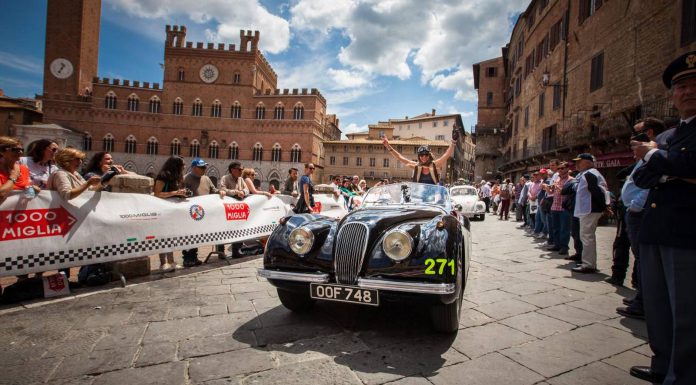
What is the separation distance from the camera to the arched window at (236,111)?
45312 millimetres

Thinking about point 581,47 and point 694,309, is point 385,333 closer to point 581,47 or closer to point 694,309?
point 694,309

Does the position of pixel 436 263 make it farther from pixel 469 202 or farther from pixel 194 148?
pixel 194 148

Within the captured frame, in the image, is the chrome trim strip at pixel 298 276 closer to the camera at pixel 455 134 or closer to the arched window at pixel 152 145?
the camera at pixel 455 134

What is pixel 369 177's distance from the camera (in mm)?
52938

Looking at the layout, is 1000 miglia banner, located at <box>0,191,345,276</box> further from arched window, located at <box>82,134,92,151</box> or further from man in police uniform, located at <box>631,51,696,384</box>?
arched window, located at <box>82,134,92,151</box>

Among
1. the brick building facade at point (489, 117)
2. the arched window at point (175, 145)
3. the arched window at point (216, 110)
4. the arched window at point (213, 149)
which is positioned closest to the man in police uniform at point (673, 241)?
the brick building facade at point (489, 117)

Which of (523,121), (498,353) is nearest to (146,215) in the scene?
(498,353)

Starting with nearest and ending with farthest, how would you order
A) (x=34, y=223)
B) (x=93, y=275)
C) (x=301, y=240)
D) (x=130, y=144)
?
(x=301, y=240)
(x=34, y=223)
(x=93, y=275)
(x=130, y=144)

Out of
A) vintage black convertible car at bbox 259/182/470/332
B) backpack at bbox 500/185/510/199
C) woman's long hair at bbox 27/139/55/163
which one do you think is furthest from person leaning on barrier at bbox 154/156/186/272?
backpack at bbox 500/185/510/199

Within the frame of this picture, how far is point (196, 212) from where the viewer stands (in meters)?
5.70

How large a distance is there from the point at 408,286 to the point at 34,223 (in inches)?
168

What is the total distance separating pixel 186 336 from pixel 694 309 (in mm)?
3604

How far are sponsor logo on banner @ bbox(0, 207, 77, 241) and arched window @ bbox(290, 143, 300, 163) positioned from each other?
4054 cm

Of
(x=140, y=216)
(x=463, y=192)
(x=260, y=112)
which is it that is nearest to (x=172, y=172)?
(x=140, y=216)
